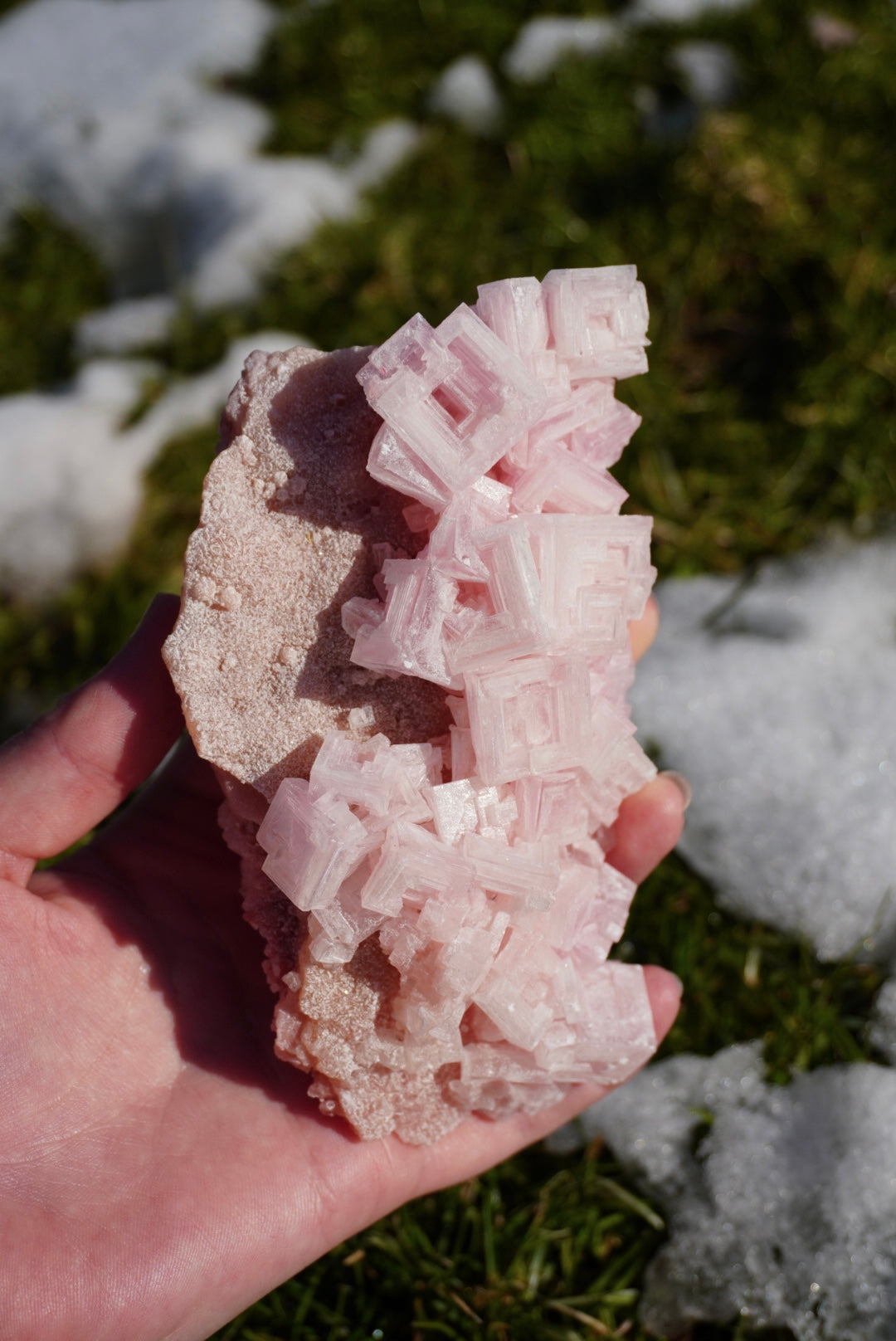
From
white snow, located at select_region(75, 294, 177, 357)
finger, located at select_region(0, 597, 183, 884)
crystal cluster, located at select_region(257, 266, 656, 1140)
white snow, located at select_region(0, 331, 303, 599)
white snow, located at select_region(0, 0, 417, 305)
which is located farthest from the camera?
white snow, located at select_region(0, 0, 417, 305)

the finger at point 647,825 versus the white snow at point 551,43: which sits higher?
the white snow at point 551,43

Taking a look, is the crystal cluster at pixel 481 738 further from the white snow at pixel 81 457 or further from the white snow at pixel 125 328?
the white snow at pixel 125 328

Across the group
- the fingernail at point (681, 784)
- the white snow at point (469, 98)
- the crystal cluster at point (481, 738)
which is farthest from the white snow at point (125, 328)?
the fingernail at point (681, 784)

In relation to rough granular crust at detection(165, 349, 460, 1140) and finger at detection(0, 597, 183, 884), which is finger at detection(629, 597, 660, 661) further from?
finger at detection(0, 597, 183, 884)

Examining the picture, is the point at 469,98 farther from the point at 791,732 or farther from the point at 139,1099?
the point at 139,1099

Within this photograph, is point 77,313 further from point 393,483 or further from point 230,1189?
point 230,1189

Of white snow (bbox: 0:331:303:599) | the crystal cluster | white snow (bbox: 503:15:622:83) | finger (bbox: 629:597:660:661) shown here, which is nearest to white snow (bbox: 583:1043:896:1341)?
the crystal cluster

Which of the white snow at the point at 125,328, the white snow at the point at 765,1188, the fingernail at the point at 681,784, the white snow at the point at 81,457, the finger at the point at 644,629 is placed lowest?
the white snow at the point at 765,1188
